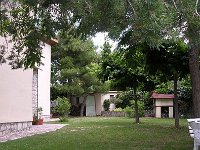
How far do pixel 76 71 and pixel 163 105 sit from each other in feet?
22.7

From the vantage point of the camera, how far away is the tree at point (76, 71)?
28828 mm

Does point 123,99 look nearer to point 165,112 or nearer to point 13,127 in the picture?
point 165,112

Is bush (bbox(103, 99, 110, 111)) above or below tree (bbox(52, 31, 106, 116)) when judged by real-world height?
below

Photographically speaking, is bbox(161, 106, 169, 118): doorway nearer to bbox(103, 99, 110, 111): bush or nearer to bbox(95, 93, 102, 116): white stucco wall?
bbox(103, 99, 110, 111): bush

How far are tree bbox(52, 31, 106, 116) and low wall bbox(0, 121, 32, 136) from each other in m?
13.3

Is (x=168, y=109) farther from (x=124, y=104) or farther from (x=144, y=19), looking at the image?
(x=144, y=19)

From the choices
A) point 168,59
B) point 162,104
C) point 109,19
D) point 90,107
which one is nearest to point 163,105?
point 162,104

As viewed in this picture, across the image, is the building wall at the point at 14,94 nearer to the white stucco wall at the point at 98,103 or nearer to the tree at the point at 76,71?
the tree at the point at 76,71

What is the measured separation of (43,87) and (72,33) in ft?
61.3

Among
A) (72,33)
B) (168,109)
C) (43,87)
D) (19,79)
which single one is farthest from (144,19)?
(168,109)

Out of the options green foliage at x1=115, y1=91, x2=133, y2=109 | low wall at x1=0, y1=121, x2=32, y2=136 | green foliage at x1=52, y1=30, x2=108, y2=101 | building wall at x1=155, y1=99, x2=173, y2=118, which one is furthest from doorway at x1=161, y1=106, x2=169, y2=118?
low wall at x1=0, y1=121, x2=32, y2=136

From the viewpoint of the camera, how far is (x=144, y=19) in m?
4.46

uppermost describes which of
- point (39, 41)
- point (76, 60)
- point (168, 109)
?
point (76, 60)

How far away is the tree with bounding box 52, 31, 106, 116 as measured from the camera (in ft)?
94.6
